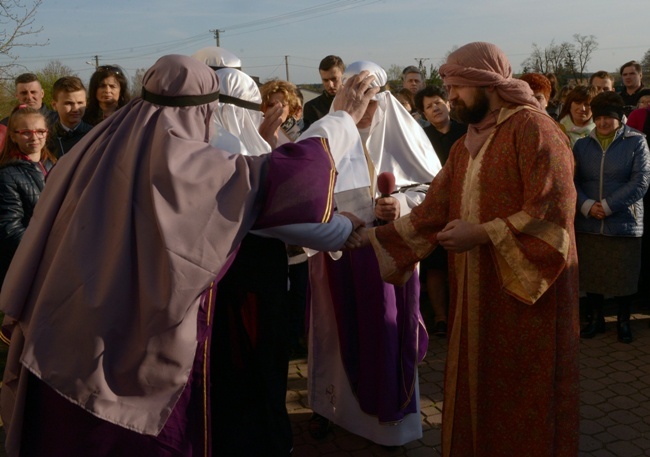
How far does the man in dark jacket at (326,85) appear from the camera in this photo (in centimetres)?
690

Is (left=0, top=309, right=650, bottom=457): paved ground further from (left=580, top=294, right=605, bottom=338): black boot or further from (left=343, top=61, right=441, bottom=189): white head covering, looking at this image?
(left=343, top=61, right=441, bottom=189): white head covering

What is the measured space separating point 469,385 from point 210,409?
1.21m

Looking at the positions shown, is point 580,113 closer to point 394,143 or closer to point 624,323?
point 624,323

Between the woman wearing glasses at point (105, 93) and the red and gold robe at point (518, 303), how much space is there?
365 cm

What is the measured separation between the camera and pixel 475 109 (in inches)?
113

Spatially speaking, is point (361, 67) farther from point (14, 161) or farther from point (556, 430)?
point (14, 161)

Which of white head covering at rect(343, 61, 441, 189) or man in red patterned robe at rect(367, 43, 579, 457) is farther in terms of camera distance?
white head covering at rect(343, 61, 441, 189)

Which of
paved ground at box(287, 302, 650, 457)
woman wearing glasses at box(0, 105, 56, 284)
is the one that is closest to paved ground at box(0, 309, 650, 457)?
paved ground at box(287, 302, 650, 457)

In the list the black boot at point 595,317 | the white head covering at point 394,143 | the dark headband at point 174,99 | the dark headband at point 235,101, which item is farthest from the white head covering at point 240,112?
the black boot at point 595,317

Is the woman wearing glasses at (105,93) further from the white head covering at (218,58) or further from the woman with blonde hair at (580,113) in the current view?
the woman with blonde hair at (580,113)

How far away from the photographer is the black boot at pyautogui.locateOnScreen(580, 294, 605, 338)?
5.79 m

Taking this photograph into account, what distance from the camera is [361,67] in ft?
12.5

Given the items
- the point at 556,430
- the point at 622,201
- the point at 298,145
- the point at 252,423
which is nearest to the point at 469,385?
the point at 556,430

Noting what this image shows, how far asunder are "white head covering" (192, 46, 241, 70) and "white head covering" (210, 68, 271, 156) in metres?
0.46
